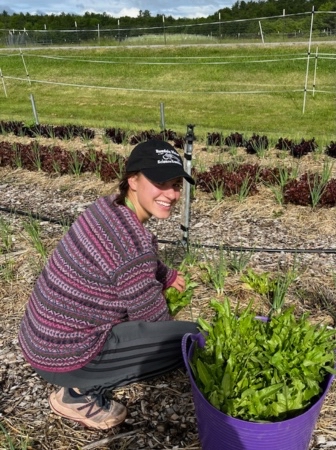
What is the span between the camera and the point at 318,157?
5.52 m

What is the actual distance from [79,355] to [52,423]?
0.49m

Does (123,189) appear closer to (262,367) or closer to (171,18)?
(262,367)

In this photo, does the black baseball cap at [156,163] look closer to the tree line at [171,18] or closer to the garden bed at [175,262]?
the garden bed at [175,262]

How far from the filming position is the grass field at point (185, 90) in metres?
10.4

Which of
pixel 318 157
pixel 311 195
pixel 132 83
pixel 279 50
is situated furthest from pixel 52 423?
pixel 279 50

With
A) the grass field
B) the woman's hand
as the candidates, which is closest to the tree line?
the grass field

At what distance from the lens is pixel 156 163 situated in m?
1.83

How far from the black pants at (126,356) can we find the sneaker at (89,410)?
58mm

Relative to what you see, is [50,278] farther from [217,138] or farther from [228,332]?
[217,138]

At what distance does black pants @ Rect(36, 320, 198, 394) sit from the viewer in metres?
1.93

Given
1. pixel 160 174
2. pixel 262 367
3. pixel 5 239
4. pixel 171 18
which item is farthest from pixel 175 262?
pixel 171 18

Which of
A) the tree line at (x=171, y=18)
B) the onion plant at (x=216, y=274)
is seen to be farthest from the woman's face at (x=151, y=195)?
the tree line at (x=171, y=18)

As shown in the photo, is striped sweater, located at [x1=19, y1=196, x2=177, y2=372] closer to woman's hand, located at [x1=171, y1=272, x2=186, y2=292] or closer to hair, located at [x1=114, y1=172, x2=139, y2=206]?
hair, located at [x1=114, y1=172, x2=139, y2=206]

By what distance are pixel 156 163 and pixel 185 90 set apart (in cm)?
1465
